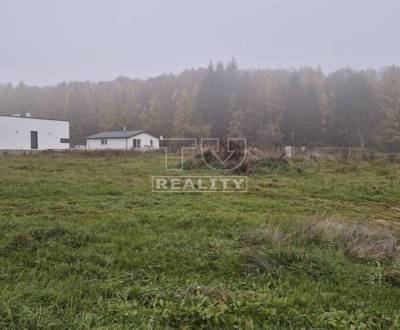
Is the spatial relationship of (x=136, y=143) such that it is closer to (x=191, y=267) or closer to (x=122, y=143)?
(x=122, y=143)

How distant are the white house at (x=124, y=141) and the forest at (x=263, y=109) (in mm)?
5765

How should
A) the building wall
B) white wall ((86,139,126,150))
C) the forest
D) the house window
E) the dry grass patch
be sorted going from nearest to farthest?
the dry grass patch < the building wall < white wall ((86,139,126,150)) < the house window < the forest

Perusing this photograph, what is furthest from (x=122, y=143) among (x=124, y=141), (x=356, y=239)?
(x=356, y=239)

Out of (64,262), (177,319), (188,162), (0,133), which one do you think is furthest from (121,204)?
(0,133)

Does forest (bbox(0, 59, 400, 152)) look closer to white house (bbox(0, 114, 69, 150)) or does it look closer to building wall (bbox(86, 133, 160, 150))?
building wall (bbox(86, 133, 160, 150))

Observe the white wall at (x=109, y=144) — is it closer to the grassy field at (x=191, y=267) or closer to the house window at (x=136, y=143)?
the house window at (x=136, y=143)

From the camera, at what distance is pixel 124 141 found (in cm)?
3306

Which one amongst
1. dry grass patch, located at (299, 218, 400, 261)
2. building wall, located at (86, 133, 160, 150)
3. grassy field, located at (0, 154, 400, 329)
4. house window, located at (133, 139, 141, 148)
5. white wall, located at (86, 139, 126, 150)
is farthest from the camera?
house window, located at (133, 139, 141, 148)

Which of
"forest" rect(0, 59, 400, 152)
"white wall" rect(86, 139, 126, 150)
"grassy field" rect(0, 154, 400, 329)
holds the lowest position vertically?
"grassy field" rect(0, 154, 400, 329)

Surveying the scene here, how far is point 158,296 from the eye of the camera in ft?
8.60

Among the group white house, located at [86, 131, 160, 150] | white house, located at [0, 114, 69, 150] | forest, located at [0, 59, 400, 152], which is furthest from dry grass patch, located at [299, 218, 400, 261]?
white house, located at [0, 114, 69, 150]

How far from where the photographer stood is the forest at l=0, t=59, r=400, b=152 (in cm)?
3556

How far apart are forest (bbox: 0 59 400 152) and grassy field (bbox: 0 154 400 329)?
26.4 meters

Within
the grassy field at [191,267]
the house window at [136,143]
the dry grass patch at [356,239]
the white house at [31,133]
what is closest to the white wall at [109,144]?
the house window at [136,143]
